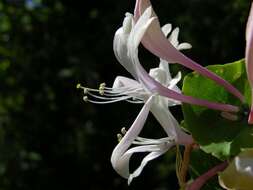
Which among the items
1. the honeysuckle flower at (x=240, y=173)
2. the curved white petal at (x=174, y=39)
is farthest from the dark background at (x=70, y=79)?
the honeysuckle flower at (x=240, y=173)

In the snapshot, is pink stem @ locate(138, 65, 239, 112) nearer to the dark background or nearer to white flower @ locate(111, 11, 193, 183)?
white flower @ locate(111, 11, 193, 183)

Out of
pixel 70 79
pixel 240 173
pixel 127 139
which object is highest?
pixel 70 79

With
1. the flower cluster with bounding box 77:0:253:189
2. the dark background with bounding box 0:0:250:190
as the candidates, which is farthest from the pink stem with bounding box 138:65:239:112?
the dark background with bounding box 0:0:250:190

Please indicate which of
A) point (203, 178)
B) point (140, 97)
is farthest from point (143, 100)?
point (203, 178)

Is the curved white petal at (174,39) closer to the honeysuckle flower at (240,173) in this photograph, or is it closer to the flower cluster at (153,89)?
the flower cluster at (153,89)

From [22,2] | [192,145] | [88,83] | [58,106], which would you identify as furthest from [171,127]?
[58,106]

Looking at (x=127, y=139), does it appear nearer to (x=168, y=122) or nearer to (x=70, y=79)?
(x=168, y=122)
